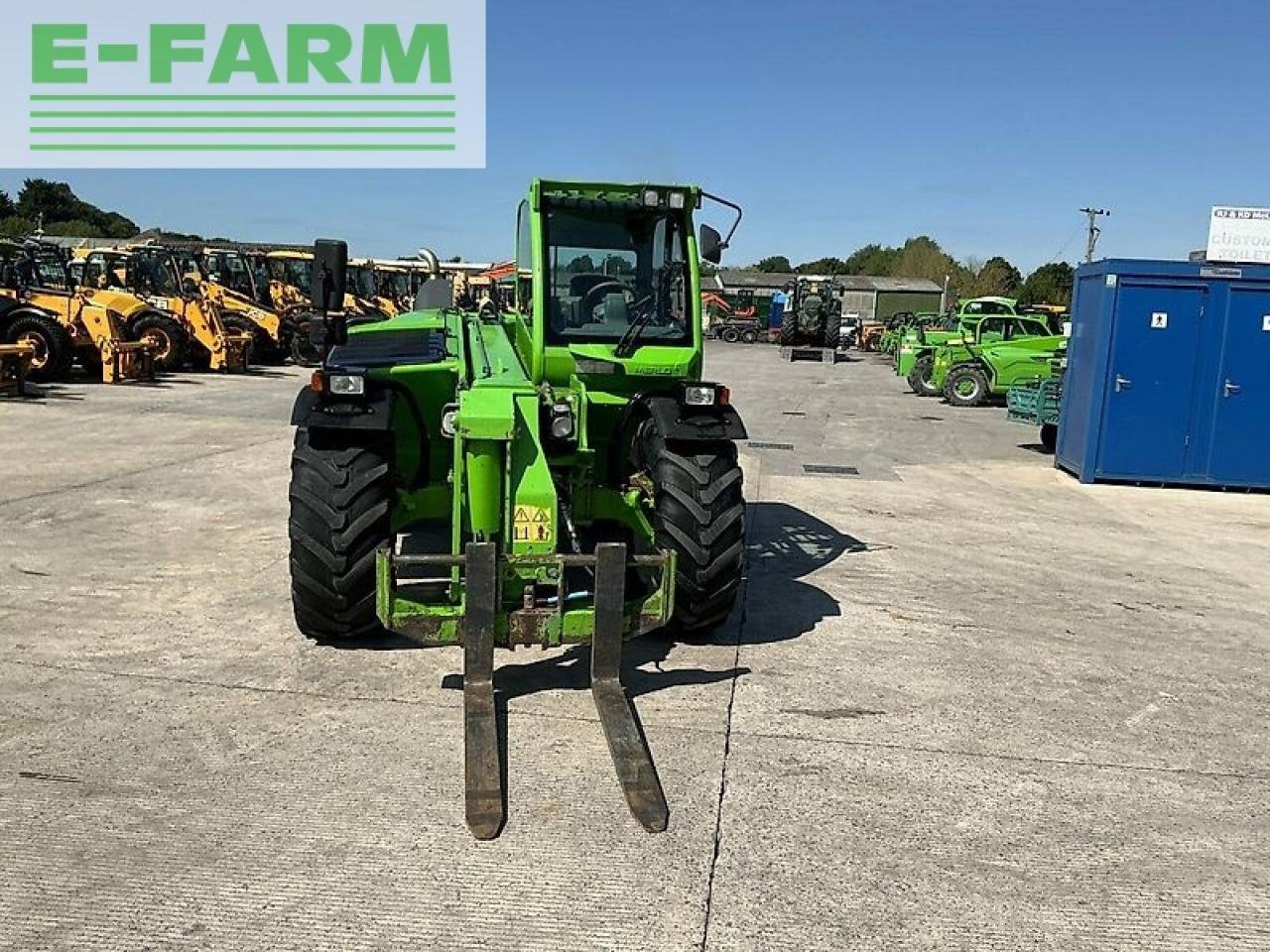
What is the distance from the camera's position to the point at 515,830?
3773 mm

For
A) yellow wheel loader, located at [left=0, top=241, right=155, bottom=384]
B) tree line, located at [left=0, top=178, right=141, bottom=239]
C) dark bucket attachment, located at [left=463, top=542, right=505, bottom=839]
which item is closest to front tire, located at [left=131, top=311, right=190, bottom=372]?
yellow wheel loader, located at [left=0, top=241, right=155, bottom=384]

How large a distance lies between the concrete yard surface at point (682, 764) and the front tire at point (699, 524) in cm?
31

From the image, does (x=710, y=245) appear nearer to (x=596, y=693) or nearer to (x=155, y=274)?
(x=596, y=693)

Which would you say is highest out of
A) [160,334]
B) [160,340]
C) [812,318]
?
[812,318]

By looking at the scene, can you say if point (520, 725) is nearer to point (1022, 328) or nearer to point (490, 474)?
point (490, 474)

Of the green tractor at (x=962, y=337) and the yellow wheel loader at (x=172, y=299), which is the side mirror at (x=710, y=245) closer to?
the yellow wheel loader at (x=172, y=299)

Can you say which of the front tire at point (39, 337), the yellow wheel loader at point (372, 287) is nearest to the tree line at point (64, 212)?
the yellow wheel loader at point (372, 287)

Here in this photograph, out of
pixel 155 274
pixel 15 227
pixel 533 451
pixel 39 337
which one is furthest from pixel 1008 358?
pixel 15 227

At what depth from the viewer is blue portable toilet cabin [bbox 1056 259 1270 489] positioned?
1200 cm

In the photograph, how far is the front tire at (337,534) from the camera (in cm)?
525

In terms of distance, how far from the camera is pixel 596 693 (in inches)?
189

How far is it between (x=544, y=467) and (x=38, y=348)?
15.0 metres

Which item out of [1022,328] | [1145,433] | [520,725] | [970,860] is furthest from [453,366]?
[1022,328]

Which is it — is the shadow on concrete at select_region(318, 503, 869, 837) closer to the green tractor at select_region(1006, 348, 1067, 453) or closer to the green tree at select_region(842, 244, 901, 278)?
the green tractor at select_region(1006, 348, 1067, 453)
